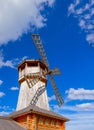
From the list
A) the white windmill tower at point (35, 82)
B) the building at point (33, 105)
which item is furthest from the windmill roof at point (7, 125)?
the white windmill tower at point (35, 82)

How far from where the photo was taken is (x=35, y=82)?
1217 inches

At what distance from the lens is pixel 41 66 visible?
32812 mm

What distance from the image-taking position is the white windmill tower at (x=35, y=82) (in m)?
30.3

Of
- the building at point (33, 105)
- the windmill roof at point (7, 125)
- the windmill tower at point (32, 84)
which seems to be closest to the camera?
the windmill roof at point (7, 125)

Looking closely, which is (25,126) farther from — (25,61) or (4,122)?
(25,61)

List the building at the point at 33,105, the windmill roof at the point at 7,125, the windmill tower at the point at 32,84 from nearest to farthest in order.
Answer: the windmill roof at the point at 7,125, the building at the point at 33,105, the windmill tower at the point at 32,84

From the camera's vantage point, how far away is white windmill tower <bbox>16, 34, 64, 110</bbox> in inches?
1191

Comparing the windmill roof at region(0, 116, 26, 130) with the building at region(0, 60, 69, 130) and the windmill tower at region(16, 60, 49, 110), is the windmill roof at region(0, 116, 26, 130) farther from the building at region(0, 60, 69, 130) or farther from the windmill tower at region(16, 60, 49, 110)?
the windmill tower at region(16, 60, 49, 110)

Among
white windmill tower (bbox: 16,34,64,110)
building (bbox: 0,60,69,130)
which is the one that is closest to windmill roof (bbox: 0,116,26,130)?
building (bbox: 0,60,69,130)

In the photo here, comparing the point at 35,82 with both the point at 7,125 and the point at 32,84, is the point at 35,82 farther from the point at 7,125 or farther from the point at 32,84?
the point at 7,125

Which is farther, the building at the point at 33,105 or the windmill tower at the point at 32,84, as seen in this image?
the windmill tower at the point at 32,84

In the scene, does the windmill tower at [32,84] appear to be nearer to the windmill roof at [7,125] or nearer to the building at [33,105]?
the building at [33,105]

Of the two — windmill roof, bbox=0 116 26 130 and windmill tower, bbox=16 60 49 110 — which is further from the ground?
windmill tower, bbox=16 60 49 110

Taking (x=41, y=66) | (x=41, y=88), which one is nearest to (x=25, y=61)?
(x=41, y=66)
